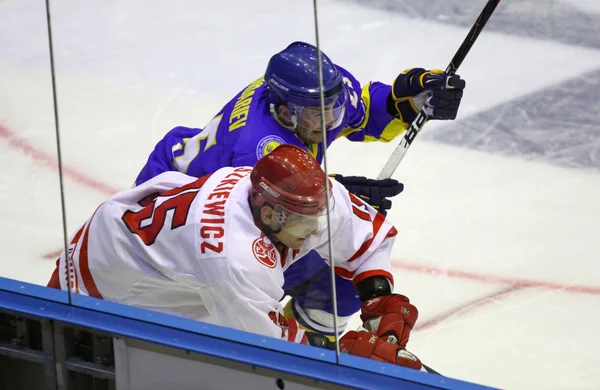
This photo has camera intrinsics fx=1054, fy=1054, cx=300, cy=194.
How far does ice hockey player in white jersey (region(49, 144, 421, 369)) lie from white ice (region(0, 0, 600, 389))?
559 mm

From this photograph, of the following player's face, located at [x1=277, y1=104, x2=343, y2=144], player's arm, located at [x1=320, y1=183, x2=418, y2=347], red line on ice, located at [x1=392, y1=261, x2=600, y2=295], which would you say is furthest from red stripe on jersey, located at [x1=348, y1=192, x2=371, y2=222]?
red line on ice, located at [x1=392, y1=261, x2=600, y2=295]

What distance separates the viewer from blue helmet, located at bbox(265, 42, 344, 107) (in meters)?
2.90

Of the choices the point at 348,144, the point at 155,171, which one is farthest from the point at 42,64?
the point at 155,171

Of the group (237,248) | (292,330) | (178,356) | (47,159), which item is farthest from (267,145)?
(47,159)

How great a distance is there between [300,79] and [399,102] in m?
0.59

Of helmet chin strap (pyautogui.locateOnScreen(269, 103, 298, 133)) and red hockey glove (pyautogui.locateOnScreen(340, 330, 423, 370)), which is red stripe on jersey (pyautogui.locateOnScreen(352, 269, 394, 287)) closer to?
red hockey glove (pyautogui.locateOnScreen(340, 330, 423, 370))

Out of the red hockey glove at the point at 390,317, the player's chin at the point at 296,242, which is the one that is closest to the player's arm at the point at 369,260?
the red hockey glove at the point at 390,317

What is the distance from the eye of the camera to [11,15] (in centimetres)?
497

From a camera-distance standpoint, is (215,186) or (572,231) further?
(572,231)

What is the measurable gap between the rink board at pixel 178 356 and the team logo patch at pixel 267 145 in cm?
87

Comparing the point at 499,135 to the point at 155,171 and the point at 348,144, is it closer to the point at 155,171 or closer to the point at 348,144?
the point at 348,144

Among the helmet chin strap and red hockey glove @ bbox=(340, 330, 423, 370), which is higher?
the helmet chin strap

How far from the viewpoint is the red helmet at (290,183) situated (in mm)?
2391

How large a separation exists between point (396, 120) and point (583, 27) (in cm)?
189
